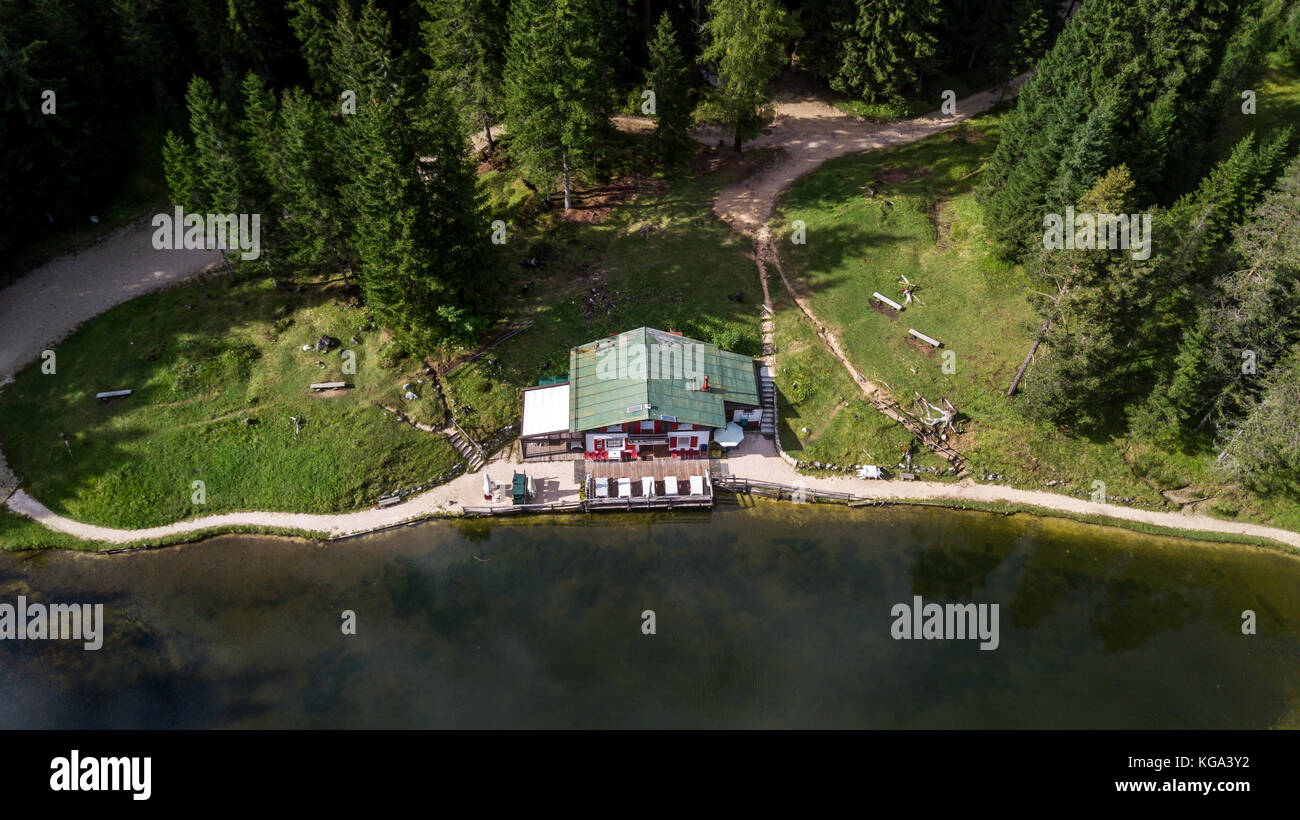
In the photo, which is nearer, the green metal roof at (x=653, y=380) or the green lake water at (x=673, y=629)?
the green lake water at (x=673, y=629)

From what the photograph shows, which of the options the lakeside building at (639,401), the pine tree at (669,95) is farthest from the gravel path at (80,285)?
the pine tree at (669,95)

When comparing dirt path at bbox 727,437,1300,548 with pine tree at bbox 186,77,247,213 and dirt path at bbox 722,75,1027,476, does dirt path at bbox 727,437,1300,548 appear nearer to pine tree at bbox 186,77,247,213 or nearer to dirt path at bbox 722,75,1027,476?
dirt path at bbox 722,75,1027,476

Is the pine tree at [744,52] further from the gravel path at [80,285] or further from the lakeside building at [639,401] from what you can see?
the gravel path at [80,285]

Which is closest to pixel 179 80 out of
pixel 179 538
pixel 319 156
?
pixel 319 156

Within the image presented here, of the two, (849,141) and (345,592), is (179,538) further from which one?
(849,141)

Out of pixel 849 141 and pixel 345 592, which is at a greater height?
pixel 849 141

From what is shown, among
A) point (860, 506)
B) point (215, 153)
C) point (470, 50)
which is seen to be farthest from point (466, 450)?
point (470, 50)
